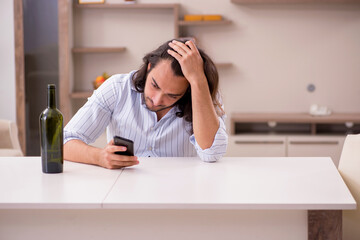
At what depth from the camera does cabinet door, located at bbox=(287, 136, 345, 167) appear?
4.46 meters

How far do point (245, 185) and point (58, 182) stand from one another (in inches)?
24.9

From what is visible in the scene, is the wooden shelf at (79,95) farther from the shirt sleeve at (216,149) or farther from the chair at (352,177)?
the chair at (352,177)

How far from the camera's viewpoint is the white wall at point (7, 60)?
15.5 feet

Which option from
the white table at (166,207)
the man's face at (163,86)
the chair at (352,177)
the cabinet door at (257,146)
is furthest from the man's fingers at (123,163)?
the cabinet door at (257,146)

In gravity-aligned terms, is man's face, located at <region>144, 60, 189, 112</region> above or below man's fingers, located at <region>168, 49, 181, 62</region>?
below

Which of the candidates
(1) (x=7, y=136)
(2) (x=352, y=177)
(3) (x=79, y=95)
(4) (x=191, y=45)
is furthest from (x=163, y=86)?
(3) (x=79, y=95)

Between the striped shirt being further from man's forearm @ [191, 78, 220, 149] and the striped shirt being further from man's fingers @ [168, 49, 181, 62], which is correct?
man's fingers @ [168, 49, 181, 62]

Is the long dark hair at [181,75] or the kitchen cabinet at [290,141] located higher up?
the long dark hair at [181,75]

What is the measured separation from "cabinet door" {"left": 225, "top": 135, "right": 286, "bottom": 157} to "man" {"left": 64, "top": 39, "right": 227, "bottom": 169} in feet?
7.24

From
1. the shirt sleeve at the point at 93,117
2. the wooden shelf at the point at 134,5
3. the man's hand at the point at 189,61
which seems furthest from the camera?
the wooden shelf at the point at 134,5

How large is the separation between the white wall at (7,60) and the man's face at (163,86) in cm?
305

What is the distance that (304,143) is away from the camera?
4496mm

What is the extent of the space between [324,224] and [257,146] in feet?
9.77

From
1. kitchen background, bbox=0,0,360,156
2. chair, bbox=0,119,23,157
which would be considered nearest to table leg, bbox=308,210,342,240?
chair, bbox=0,119,23,157
